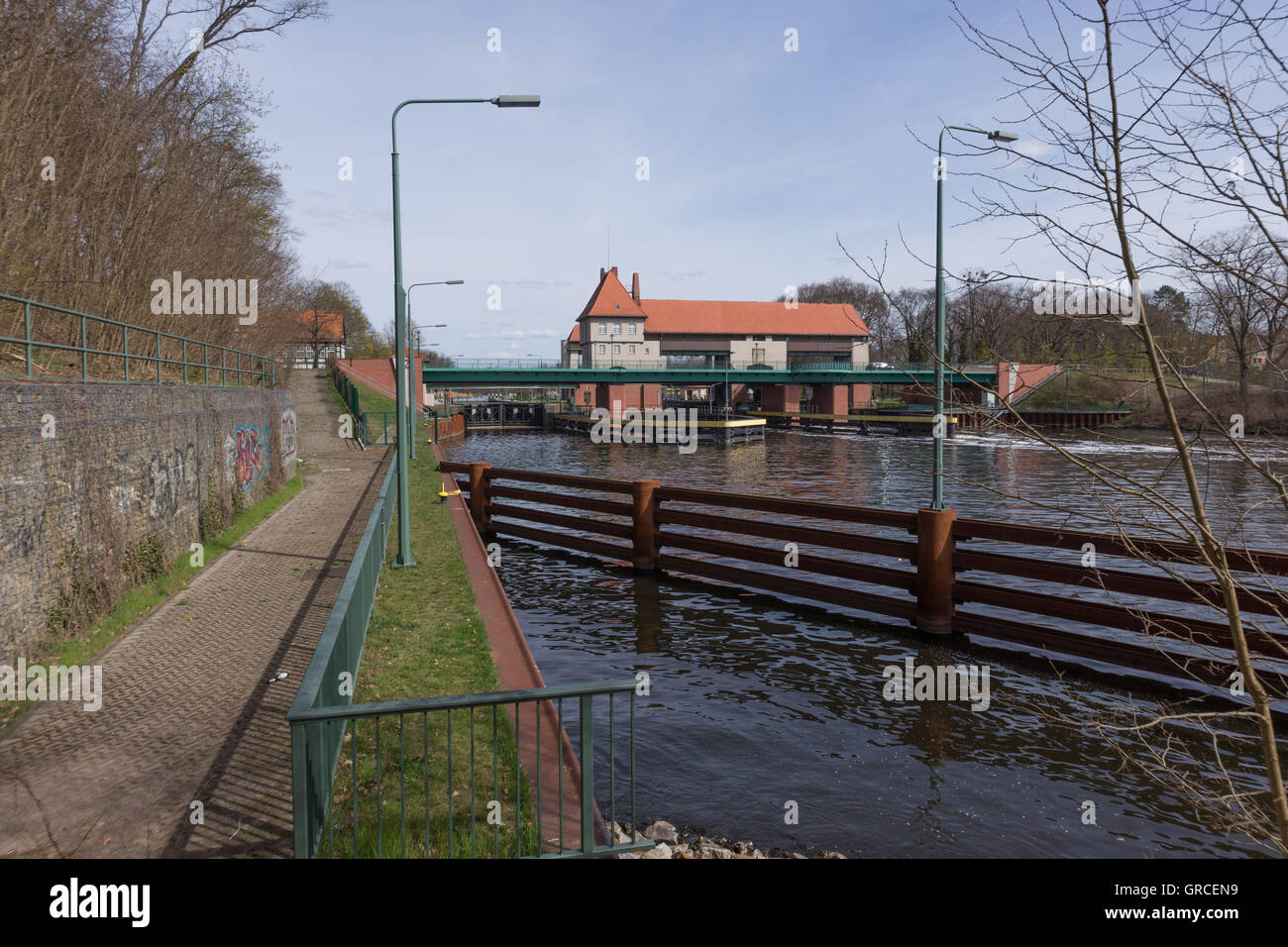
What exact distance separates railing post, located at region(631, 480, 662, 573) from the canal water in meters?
0.34

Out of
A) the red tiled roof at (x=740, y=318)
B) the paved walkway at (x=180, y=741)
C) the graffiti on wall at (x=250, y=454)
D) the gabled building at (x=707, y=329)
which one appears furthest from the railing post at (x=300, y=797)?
the red tiled roof at (x=740, y=318)

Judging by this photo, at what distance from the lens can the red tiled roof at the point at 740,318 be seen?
109750 millimetres

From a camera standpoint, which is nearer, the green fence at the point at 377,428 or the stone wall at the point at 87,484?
the stone wall at the point at 87,484

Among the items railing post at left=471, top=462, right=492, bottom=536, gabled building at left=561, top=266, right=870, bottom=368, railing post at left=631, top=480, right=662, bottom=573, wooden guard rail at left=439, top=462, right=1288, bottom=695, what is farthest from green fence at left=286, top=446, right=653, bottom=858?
gabled building at left=561, top=266, right=870, bottom=368

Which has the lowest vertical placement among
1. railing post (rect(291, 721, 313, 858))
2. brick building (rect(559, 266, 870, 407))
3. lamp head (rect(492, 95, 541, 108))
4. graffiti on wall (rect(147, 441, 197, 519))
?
railing post (rect(291, 721, 313, 858))

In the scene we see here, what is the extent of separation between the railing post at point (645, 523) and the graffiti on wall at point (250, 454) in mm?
10569

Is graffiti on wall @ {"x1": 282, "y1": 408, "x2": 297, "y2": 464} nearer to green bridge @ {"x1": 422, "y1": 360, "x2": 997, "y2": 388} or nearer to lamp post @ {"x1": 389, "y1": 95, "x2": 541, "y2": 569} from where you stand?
lamp post @ {"x1": 389, "y1": 95, "x2": 541, "y2": 569}

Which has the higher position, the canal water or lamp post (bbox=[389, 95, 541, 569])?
lamp post (bbox=[389, 95, 541, 569])

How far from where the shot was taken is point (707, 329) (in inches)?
4336

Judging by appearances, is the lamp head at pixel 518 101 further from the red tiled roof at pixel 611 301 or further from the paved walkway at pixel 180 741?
the red tiled roof at pixel 611 301

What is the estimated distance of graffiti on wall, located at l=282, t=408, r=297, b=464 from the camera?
2889cm

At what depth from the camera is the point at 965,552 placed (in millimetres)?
10984
